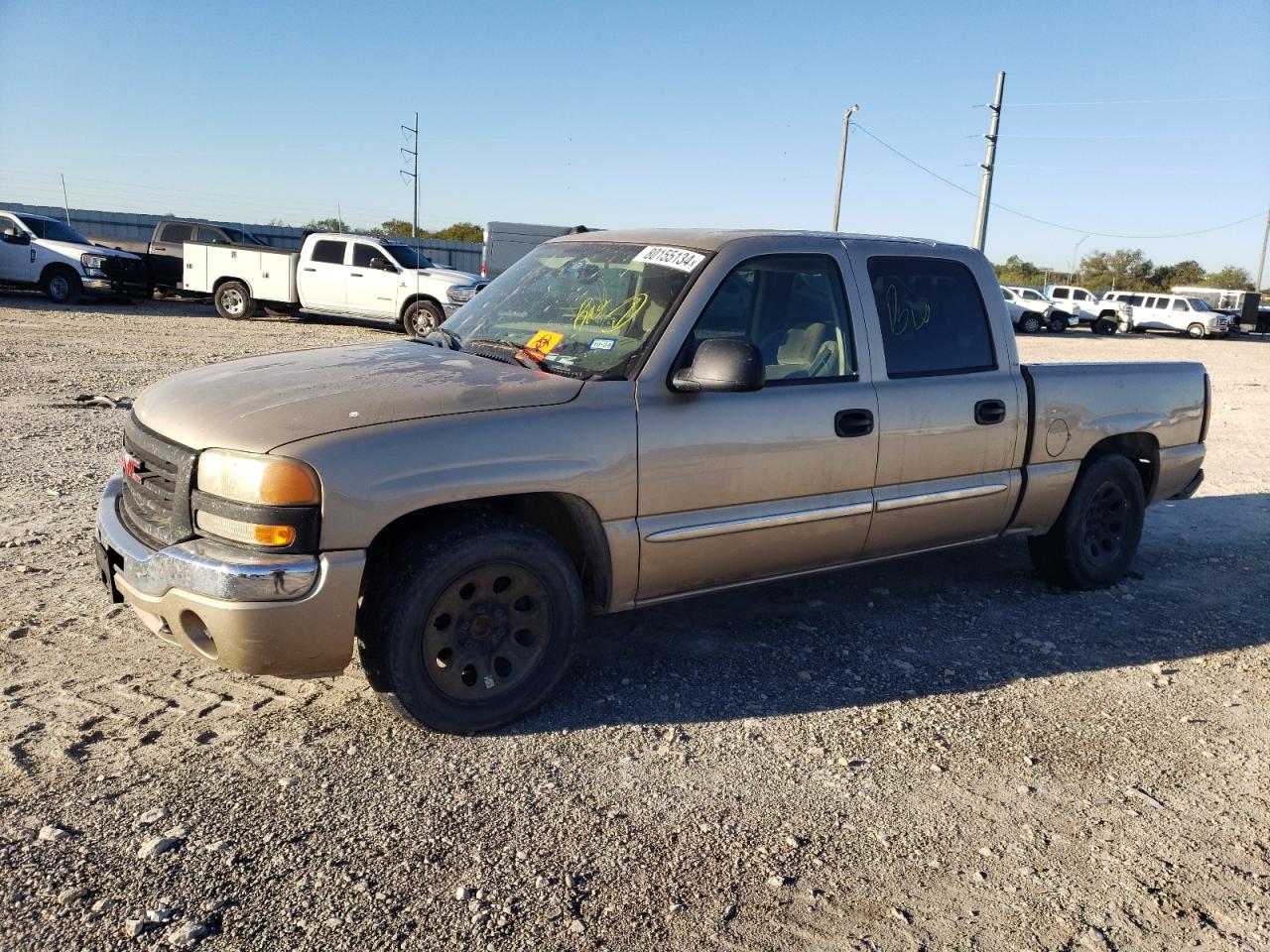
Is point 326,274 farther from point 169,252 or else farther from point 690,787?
point 690,787

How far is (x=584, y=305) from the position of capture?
4359 mm

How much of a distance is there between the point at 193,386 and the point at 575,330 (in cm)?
148

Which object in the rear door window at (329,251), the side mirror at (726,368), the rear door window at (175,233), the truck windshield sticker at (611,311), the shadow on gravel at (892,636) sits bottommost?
the shadow on gravel at (892,636)

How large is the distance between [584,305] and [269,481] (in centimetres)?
165

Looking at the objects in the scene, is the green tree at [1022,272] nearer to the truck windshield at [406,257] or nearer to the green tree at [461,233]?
the green tree at [461,233]

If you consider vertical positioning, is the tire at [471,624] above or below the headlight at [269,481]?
below

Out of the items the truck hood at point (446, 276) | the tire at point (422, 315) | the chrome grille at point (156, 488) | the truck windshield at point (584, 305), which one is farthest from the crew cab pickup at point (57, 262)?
the chrome grille at point (156, 488)

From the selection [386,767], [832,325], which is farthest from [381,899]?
[832,325]

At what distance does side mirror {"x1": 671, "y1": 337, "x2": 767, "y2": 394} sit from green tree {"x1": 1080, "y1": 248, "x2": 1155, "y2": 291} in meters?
87.1

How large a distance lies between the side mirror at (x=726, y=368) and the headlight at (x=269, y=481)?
4.69 ft

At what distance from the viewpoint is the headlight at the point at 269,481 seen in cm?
321

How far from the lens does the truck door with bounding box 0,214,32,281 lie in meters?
20.8

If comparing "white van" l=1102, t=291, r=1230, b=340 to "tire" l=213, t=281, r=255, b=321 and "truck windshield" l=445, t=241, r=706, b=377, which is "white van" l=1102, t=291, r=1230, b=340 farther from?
"truck windshield" l=445, t=241, r=706, b=377

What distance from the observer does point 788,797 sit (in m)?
3.43
